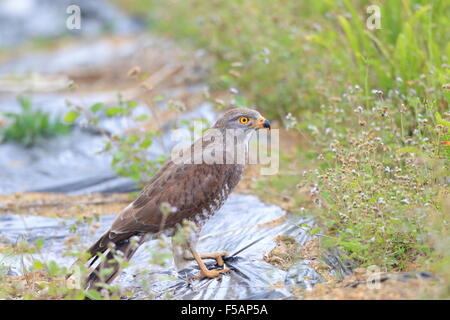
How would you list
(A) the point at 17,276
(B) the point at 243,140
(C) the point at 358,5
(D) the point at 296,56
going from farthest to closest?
1. (C) the point at 358,5
2. (D) the point at 296,56
3. (B) the point at 243,140
4. (A) the point at 17,276

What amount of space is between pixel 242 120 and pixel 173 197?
3.44 ft

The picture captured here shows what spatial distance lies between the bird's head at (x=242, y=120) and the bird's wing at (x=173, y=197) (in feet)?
1.87

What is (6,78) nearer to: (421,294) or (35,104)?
(35,104)

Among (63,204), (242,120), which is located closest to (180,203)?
(242,120)

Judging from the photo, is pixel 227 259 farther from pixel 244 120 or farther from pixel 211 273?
pixel 244 120

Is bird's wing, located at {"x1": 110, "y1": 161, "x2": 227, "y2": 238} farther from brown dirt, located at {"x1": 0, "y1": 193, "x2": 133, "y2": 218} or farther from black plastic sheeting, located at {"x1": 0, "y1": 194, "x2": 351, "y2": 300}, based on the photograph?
brown dirt, located at {"x1": 0, "y1": 193, "x2": 133, "y2": 218}

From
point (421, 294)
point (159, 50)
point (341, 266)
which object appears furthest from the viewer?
point (159, 50)

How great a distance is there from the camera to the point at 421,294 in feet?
11.4

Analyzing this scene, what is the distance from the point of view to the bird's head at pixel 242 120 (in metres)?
5.27

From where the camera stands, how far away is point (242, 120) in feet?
17.3

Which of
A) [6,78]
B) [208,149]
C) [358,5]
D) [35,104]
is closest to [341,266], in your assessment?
[208,149]

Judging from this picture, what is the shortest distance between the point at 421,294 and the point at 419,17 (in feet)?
12.9

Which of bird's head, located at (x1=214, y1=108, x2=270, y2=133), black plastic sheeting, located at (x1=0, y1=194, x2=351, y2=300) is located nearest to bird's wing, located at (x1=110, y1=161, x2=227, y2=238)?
black plastic sheeting, located at (x1=0, y1=194, x2=351, y2=300)

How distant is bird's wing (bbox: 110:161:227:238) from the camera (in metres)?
4.58
